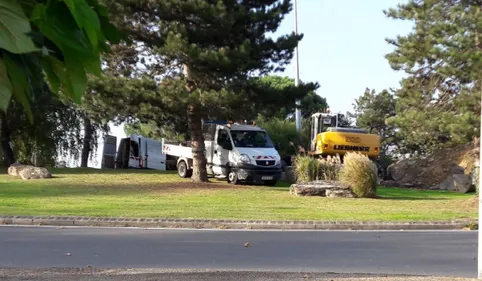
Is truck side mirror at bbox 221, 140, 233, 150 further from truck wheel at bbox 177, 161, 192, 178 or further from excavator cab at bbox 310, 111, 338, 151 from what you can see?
excavator cab at bbox 310, 111, 338, 151

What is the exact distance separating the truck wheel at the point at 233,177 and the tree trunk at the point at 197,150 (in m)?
0.96

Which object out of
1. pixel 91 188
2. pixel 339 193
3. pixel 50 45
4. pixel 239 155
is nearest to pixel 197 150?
pixel 239 155

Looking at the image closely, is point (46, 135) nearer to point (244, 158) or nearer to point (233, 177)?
point (233, 177)

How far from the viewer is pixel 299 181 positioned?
94.5ft

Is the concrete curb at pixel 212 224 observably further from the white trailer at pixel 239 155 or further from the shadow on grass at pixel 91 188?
the white trailer at pixel 239 155

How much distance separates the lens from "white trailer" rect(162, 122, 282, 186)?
29406mm

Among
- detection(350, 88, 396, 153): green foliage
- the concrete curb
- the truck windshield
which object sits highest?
detection(350, 88, 396, 153): green foliage

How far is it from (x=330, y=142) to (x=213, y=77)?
9.14 meters

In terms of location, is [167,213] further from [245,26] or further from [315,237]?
[245,26]

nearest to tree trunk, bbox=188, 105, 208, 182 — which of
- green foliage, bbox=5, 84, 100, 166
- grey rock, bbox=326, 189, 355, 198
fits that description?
grey rock, bbox=326, 189, 355, 198

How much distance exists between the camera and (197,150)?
29547mm

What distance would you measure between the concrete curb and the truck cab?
1195cm

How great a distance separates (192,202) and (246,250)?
1005cm

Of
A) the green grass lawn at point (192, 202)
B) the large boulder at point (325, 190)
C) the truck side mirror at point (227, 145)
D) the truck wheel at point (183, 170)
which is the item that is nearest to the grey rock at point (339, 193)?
the large boulder at point (325, 190)
